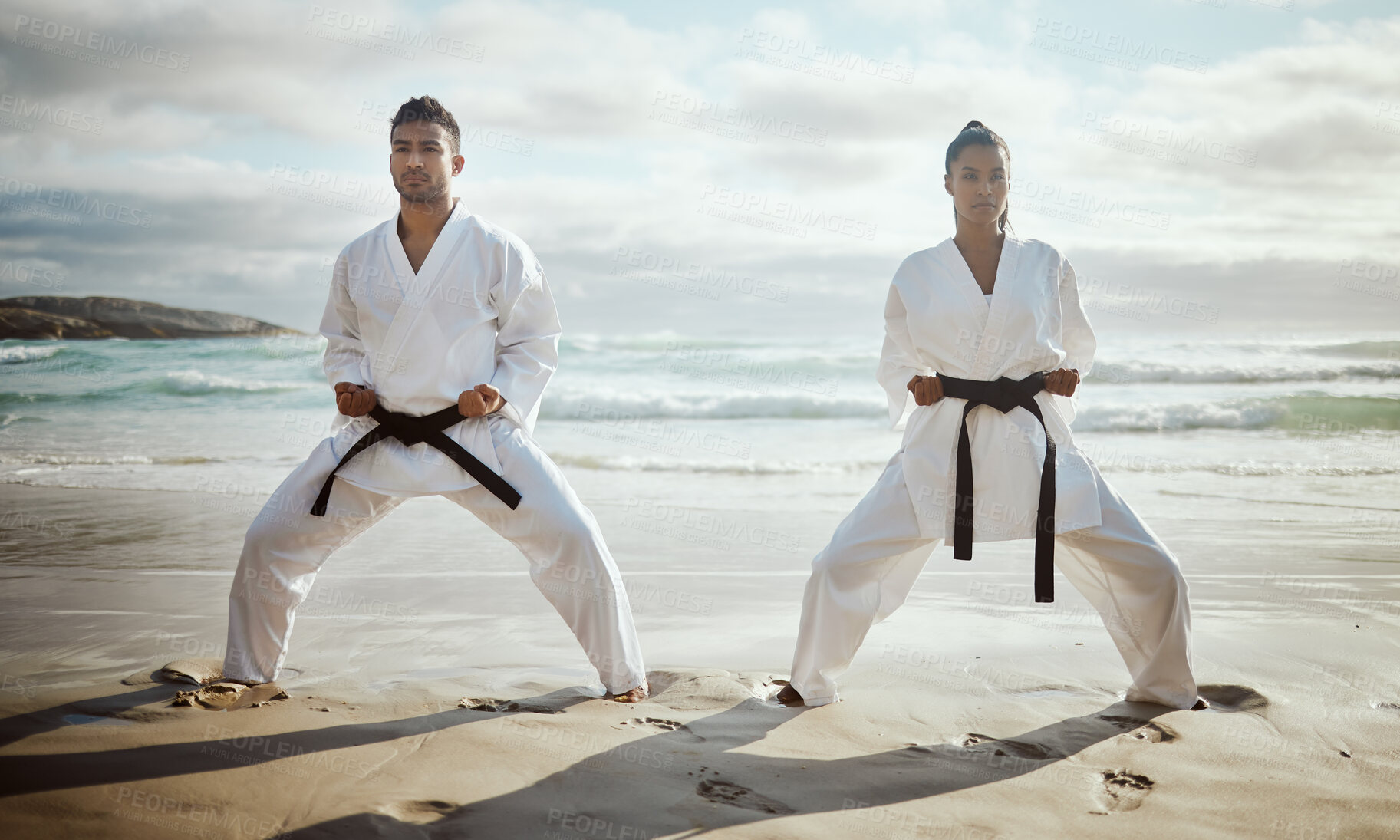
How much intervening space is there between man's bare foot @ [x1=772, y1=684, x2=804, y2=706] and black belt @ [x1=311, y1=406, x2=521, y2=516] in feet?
3.29

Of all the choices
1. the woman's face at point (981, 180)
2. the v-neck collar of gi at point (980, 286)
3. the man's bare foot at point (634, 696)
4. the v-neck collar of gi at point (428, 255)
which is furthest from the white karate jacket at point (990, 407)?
the v-neck collar of gi at point (428, 255)

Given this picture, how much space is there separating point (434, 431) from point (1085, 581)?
206cm

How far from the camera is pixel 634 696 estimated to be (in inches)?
109

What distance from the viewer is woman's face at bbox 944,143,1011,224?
286 centimetres

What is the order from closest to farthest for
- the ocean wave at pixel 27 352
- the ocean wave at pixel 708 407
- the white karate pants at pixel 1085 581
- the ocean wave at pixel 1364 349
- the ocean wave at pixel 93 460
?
the white karate pants at pixel 1085 581 < the ocean wave at pixel 93 460 < the ocean wave at pixel 708 407 < the ocean wave at pixel 27 352 < the ocean wave at pixel 1364 349

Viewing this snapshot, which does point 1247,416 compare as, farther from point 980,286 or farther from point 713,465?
point 980,286

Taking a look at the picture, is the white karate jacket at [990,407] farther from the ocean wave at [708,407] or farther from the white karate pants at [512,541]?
the ocean wave at [708,407]

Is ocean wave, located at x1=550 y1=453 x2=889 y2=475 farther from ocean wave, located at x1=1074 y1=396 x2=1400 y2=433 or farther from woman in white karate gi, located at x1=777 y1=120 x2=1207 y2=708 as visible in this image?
woman in white karate gi, located at x1=777 y1=120 x2=1207 y2=708

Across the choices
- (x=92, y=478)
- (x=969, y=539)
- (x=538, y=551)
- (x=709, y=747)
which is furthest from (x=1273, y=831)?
(x=92, y=478)

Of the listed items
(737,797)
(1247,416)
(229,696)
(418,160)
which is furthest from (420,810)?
(1247,416)

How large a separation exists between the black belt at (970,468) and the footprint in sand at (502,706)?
1.29 meters

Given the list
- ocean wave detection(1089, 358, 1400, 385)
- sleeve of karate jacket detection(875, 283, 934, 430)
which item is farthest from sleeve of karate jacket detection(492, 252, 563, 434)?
ocean wave detection(1089, 358, 1400, 385)

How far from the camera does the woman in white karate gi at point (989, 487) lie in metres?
2.71

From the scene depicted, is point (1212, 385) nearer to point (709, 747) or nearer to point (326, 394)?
point (326, 394)
